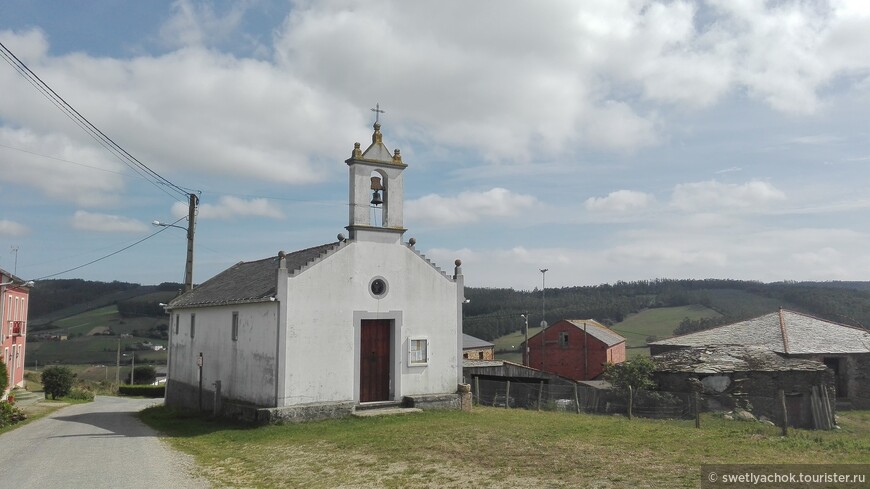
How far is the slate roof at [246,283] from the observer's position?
19594mm

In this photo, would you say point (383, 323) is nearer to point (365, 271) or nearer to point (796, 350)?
point (365, 271)

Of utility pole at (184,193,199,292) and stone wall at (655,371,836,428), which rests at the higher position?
utility pole at (184,193,199,292)

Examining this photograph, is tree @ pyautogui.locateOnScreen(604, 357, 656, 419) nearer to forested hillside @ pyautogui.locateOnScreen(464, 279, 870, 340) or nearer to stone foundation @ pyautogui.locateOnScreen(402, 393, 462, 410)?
stone foundation @ pyautogui.locateOnScreen(402, 393, 462, 410)

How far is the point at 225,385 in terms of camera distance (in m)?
21.3

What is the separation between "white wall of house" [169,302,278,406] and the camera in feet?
60.3

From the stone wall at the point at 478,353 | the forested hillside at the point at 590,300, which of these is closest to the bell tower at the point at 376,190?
the stone wall at the point at 478,353

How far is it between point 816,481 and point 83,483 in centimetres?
1264

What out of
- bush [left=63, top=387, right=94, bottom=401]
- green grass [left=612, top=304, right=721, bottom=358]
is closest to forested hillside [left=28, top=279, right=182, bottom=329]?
bush [left=63, top=387, right=94, bottom=401]

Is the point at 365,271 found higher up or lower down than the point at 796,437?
higher up

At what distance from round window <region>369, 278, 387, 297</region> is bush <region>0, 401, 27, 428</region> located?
14111 mm

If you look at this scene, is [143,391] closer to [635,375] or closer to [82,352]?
[635,375]

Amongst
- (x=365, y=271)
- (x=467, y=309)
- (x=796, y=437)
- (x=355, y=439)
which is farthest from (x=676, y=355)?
(x=467, y=309)

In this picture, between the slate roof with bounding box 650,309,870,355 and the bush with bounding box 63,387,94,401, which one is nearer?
the slate roof with bounding box 650,309,870,355

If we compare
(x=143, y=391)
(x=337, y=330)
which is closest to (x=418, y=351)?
(x=337, y=330)
